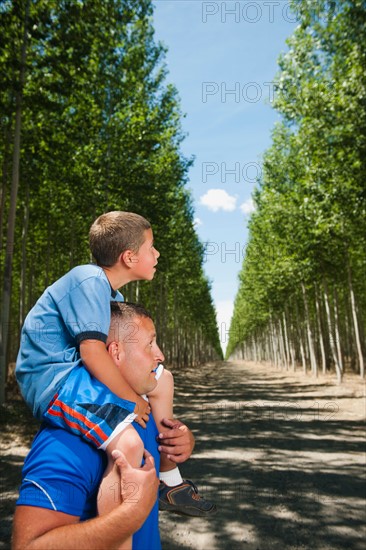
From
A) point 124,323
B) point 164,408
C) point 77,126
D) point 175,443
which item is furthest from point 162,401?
point 77,126

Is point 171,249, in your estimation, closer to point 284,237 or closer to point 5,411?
point 284,237

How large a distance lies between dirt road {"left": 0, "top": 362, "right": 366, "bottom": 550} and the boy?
141 inches

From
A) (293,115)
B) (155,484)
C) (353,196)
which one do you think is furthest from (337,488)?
(293,115)

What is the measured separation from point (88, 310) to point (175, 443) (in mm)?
647

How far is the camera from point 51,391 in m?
1.36

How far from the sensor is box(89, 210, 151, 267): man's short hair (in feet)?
5.52

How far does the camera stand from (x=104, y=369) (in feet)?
4.61

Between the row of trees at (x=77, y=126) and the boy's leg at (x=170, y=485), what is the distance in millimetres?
9434

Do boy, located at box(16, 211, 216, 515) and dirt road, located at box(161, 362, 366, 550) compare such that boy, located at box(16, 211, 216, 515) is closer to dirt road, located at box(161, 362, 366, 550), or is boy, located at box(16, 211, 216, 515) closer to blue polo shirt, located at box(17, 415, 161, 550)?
blue polo shirt, located at box(17, 415, 161, 550)

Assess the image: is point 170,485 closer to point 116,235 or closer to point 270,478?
point 116,235

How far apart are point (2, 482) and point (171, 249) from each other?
16945 mm

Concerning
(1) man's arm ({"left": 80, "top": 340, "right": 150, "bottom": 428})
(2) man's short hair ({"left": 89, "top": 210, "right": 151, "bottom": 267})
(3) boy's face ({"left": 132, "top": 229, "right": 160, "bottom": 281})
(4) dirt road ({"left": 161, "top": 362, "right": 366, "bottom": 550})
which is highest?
(2) man's short hair ({"left": 89, "top": 210, "right": 151, "bottom": 267})

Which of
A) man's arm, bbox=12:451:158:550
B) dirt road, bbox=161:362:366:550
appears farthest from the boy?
dirt road, bbox=161:362:366:550

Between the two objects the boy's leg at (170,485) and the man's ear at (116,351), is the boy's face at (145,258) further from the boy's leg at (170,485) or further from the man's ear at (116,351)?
the boy's leg at (170,485)
